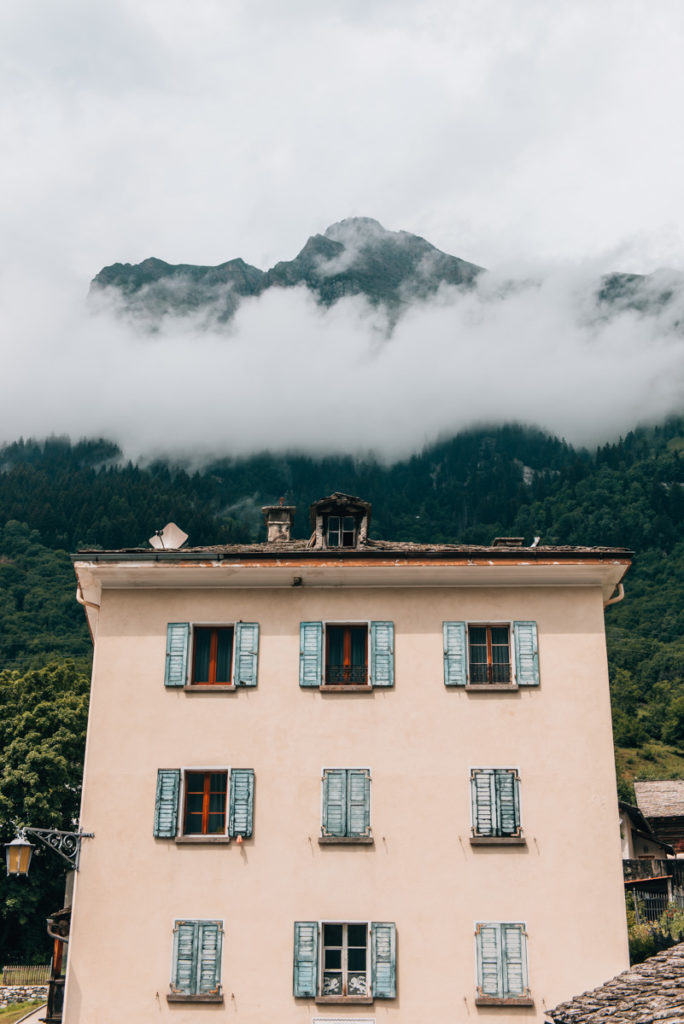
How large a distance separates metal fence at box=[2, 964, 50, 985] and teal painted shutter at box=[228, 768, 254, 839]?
1029 inches

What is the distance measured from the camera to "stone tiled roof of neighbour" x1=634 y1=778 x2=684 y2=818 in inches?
2467

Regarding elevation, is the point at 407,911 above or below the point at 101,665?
below

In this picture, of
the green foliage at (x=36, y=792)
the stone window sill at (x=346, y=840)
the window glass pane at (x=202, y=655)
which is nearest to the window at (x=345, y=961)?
the stone window sill at (x=346, y=840)

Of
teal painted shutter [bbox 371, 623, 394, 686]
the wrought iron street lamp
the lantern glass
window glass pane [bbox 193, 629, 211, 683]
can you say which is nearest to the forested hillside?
the wrought iron street lamp

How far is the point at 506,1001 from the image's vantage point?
795 inches

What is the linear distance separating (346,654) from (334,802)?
3.26 meters

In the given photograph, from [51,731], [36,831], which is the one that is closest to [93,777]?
[36,831]

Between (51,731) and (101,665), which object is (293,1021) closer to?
(101,665)

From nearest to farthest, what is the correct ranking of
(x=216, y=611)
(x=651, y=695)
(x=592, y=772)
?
(x=592, y=772), (x=216, y=611), (x=651, y=695)

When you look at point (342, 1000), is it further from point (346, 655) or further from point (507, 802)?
point (346, 655)

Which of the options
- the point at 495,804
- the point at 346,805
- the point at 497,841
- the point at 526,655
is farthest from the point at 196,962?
the point at 526,655

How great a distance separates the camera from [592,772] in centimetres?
2167

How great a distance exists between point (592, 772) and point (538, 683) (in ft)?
7.09

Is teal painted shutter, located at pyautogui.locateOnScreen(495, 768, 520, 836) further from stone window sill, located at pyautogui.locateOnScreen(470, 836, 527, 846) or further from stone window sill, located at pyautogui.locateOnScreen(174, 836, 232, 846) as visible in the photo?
stone window sill, located at pyautogui.locateOnScreen(174, 836, 232, 846)
